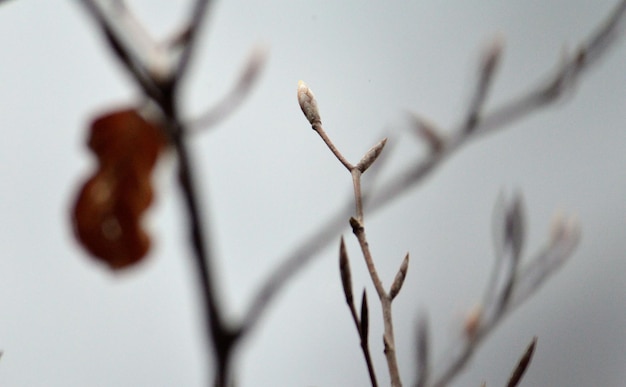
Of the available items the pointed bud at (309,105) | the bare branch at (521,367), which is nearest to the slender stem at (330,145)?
the pointed bud at (309,105)

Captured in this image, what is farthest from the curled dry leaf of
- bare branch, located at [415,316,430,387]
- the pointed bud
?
bare branch, located at [415,316,430,387]

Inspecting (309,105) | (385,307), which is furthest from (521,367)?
(309,105)

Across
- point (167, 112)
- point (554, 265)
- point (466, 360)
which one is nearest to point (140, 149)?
point (167, 112)

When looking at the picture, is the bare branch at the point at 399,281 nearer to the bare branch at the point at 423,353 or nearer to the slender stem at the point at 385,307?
the slender stem at the point at 385,307

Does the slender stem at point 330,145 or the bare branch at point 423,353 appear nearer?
the slender stem at point 330,145

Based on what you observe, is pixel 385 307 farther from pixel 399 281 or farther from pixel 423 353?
pixel 423 353
